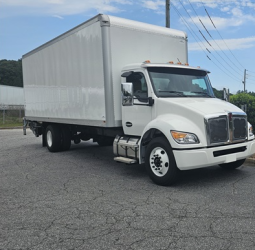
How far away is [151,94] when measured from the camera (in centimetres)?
654

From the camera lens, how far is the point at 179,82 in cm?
688

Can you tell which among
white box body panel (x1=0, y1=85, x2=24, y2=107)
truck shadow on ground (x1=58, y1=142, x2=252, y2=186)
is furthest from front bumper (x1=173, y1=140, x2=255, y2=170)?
white box body panel (x1=0, y1=85, x2=24, y2=107)

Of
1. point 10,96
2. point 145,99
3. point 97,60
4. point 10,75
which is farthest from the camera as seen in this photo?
point 10,75

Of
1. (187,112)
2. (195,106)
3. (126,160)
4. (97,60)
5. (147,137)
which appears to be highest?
(97,60)

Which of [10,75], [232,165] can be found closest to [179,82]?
[232,165]

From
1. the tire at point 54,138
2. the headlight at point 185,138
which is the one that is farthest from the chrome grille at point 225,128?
the tire at point 54,138

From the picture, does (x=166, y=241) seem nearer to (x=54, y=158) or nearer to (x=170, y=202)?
(x=170, y=202)

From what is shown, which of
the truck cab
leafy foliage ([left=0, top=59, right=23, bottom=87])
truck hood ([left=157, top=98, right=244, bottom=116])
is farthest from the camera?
leafy foliage ([left=0, top=59, right=23, bottom=87])

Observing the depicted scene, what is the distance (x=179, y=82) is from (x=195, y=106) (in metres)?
1.11

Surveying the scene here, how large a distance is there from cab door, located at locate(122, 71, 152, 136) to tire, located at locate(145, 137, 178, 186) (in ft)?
2.59

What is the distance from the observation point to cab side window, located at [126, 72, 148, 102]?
21.9ft

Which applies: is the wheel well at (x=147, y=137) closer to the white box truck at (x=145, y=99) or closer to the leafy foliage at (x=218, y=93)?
the white box truck at (x=145, y=99)

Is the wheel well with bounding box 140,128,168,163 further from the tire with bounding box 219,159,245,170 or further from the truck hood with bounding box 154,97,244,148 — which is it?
the tire with bounding box 219,159,245,170

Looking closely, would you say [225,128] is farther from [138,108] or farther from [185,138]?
[138,108]
